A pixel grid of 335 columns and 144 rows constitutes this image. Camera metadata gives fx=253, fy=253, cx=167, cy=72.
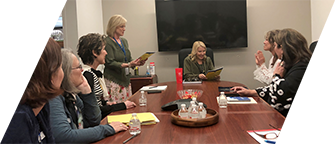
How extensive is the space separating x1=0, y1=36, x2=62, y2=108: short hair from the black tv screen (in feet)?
12.3

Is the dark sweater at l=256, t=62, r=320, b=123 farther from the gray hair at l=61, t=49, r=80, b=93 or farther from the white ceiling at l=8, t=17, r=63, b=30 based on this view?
the white ceiling at l=8, t=17, r=63, b=30

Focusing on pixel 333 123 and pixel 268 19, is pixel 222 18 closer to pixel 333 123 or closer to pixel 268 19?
pixel 268 19

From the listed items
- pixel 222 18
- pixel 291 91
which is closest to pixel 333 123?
pixel 291 91

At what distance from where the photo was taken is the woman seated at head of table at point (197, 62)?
362 cm

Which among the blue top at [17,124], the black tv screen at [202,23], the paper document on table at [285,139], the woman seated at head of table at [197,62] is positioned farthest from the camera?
the black tv screen at [202,23]

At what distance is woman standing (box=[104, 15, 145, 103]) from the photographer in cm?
296

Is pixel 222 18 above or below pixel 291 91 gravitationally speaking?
above

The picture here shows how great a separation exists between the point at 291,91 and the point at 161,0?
3260 mm

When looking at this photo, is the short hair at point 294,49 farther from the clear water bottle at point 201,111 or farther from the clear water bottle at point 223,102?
the clear water bottle at point 201,111

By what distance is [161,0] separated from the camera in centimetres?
456

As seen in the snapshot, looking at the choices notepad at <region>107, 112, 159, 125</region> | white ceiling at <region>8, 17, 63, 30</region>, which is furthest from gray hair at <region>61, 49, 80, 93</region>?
white ceiling at <region>8, 17, 63, 30</region>

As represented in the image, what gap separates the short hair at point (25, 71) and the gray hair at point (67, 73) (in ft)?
1.48

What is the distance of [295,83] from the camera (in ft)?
5.88

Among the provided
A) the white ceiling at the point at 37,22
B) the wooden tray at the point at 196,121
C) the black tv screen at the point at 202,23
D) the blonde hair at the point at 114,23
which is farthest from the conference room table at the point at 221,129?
the white ceiling at the point at 37,22
